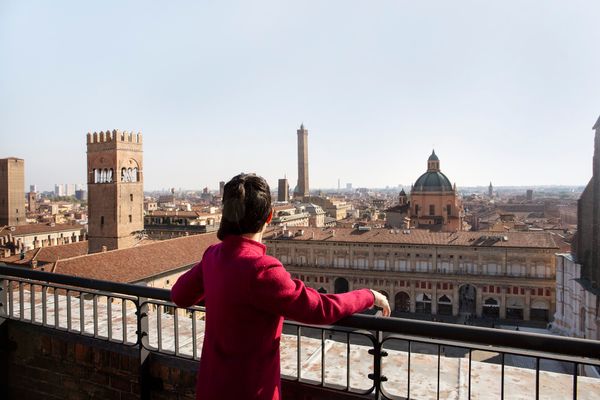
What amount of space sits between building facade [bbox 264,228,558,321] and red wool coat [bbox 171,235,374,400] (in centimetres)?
4304

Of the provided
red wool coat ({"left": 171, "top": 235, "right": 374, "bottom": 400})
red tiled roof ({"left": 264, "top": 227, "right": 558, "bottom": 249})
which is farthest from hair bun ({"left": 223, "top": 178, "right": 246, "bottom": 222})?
red tiled roof ({"left": 264, "top": 227, "right": 558, "bottom": 249})

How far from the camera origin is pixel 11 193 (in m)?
79.4

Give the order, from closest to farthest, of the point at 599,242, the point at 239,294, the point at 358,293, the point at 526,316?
the point at 239,294
the point at 358,293
the point at 599,242
the point at 526,316

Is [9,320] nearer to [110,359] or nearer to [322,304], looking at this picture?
[110,359]

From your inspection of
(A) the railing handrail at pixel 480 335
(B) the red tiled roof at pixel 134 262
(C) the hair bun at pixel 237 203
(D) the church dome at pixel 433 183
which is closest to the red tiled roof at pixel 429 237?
(B) the red tiled roof at pixel 134 262

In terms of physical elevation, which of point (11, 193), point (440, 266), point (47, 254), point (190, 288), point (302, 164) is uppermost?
point (302, 164)

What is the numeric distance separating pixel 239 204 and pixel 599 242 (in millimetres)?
29209

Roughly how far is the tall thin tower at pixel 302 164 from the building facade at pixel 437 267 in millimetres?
108256

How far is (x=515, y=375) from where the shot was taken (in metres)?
4.06

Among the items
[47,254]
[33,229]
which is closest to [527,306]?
[47,254]

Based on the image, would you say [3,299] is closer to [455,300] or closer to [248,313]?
[248,313]

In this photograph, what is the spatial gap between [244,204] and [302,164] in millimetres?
156528

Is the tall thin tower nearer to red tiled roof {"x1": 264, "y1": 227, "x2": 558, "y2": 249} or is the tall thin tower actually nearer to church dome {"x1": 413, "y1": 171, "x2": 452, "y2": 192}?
church dome {"x1": 413, "y1": 171, "x2": 452, "y2": 192}

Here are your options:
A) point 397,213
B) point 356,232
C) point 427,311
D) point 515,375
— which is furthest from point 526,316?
point 515,375
